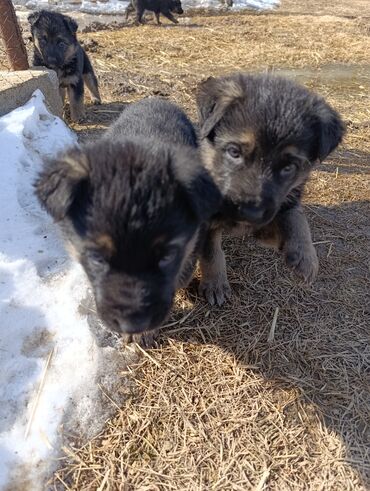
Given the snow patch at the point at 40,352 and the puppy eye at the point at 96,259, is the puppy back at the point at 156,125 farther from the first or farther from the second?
the puppy eye at the point at 96,259

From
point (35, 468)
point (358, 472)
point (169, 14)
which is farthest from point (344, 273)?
point (169, 14)

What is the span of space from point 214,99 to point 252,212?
0.83 metres

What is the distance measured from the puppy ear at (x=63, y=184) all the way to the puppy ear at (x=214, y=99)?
1032mm

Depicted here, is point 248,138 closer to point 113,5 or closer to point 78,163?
point 78,163

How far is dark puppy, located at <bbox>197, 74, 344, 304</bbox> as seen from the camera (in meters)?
2.78

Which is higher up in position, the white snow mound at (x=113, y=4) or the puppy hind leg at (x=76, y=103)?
the puppy hind leg at (x=76, y=103)

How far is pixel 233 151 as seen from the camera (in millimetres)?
2951

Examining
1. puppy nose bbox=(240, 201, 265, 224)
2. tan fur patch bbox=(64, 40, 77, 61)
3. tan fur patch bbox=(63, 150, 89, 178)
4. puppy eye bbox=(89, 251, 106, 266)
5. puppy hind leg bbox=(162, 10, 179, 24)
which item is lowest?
puppy hind leg bbox=(162, 10, 179, 24)

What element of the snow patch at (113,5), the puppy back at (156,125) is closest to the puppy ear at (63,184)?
the puppy back at (156,125)

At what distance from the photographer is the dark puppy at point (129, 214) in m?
→ 2.04

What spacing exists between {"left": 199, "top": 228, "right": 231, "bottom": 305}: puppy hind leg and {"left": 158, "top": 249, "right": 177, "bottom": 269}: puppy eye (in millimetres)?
1010

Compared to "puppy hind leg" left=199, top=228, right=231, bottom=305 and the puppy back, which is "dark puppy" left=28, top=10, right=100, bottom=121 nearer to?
the puppy back

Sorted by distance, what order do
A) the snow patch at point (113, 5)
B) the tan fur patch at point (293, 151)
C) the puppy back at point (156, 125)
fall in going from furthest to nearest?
1. the snow patch at point (113, 5)
2. the puppy back at point (156, 125)
3. the tan fur patch at point (293, 151)

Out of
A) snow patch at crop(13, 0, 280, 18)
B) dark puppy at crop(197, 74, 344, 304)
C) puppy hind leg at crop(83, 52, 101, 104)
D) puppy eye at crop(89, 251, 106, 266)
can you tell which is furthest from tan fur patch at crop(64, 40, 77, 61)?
snow patch at crop(13, 0, 280, 18)
